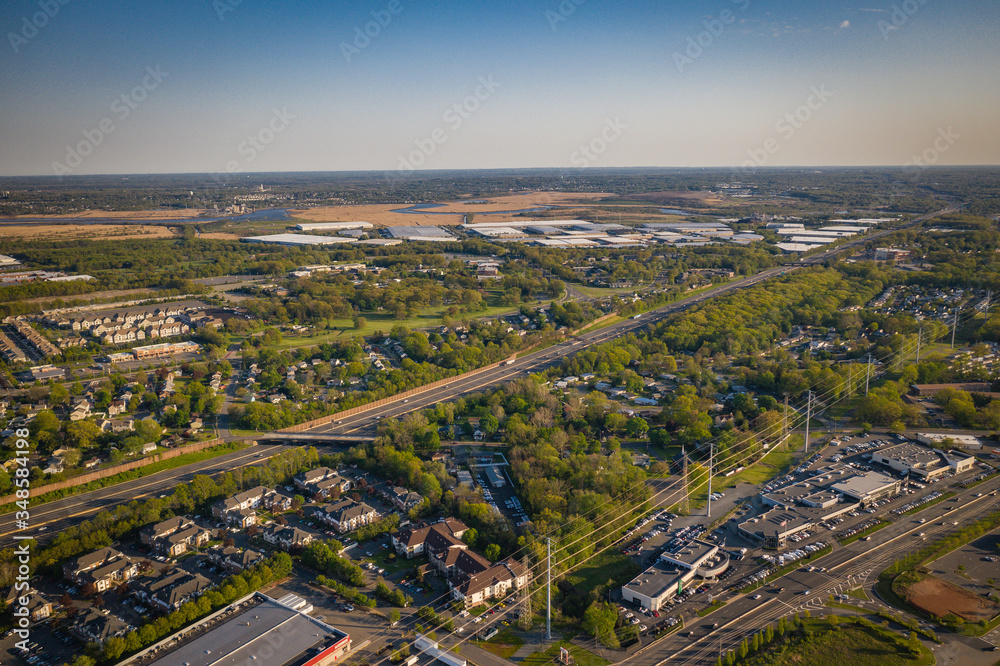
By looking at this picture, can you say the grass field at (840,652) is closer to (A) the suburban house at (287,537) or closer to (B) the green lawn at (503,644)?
(B) the green lawn at (503,644)

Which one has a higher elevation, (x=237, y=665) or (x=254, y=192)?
(x=254, y=192)

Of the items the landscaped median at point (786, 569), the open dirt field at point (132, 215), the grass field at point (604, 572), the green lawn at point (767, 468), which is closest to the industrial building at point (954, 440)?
the green lawn at point (767, 468)

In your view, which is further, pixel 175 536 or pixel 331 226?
pixel 331 226

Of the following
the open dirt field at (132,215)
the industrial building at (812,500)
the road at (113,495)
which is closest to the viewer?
the industrial building at (812,500)

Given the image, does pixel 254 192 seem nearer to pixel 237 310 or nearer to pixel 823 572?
pixel 237 310

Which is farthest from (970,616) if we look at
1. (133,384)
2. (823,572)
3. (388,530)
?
(133,384)

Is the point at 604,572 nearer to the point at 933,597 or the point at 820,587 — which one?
the point at 820,587

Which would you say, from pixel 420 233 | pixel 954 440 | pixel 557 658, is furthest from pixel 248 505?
pixel 420 233
